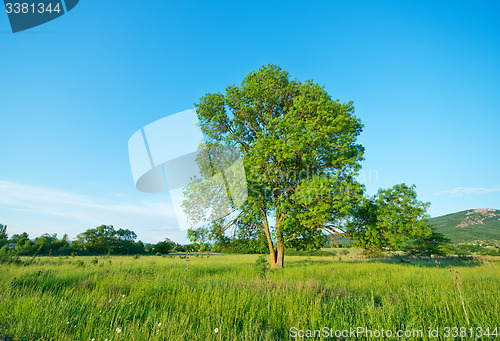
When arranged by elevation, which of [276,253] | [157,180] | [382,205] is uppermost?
[157,180]

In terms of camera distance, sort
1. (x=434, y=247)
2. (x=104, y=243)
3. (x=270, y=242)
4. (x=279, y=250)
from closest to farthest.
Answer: (x=279, y=250), (x=270, y=242), (x=434, y=247), (x=104, y=243)

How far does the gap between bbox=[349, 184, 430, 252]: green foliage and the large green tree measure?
0.28ft

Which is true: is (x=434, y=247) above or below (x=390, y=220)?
below

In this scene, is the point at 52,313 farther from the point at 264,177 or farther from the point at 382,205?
the point at 382,205

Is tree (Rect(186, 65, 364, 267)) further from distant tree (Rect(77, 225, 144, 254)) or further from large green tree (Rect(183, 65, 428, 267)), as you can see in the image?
distant tree (Rect(77, 225, 144, 254))

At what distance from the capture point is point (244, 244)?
1719 cm

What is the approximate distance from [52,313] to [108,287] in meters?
2.46

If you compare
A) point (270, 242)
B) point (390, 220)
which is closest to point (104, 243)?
point (270, 242)

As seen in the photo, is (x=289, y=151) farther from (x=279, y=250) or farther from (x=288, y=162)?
(x=279, y=250)

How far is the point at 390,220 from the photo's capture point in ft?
39.6

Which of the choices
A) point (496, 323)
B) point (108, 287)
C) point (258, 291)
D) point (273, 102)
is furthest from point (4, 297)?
point (273, 102)

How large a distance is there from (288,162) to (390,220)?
21.9 ft

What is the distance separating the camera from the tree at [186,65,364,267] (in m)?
12.1

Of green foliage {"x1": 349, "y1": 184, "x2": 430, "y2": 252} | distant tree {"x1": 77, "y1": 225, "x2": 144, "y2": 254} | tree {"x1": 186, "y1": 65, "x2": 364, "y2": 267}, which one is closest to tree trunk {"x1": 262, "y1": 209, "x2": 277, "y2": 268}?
tree {"x1": 186, "y1": 65, "x2": 364, "y2": 267}
